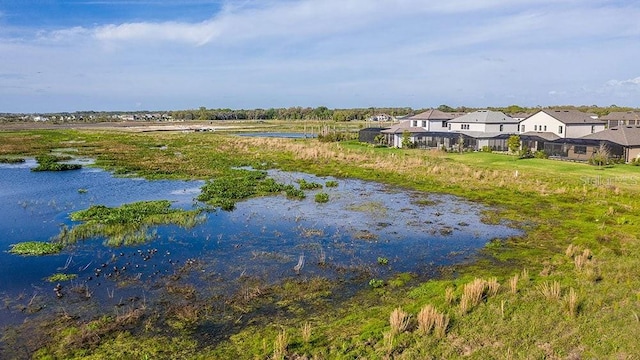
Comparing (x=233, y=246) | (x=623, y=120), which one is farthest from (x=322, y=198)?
(x=623, y=120)

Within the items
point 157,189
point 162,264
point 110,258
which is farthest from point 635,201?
point 157,189

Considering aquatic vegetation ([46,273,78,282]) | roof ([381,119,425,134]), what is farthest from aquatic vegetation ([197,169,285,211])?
roof ([381,119,425,134])

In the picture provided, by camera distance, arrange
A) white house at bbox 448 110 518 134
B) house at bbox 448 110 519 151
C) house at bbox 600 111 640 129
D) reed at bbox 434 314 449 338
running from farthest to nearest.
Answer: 1. house at bbox 600 111 640 129
2. white house at bbox 448 110 518 134
3. house at bbox 448 110 519 151
4. reed at bbox 434 314 449 338

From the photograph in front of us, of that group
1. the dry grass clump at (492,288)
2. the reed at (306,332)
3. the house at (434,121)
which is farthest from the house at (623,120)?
the reed at (306,332)

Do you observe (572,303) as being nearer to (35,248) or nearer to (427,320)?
(427,320)

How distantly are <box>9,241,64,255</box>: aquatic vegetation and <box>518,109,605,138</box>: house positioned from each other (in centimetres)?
5721

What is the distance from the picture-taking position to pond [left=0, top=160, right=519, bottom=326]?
1586cm

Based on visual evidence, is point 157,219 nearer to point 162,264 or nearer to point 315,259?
point 162,264

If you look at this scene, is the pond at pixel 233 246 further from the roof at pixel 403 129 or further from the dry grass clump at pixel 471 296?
the roof at pixel 403 129

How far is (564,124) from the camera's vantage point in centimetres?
5703

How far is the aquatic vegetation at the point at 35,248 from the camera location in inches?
768

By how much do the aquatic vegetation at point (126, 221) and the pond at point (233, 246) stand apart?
71 centimetres

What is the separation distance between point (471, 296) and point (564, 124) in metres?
51.7

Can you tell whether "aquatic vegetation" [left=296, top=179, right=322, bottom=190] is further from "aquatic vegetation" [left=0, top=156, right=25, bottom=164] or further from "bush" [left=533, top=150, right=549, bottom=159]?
"aquatic vegetation" [left=0, top=156, right=25, bottom=164]
